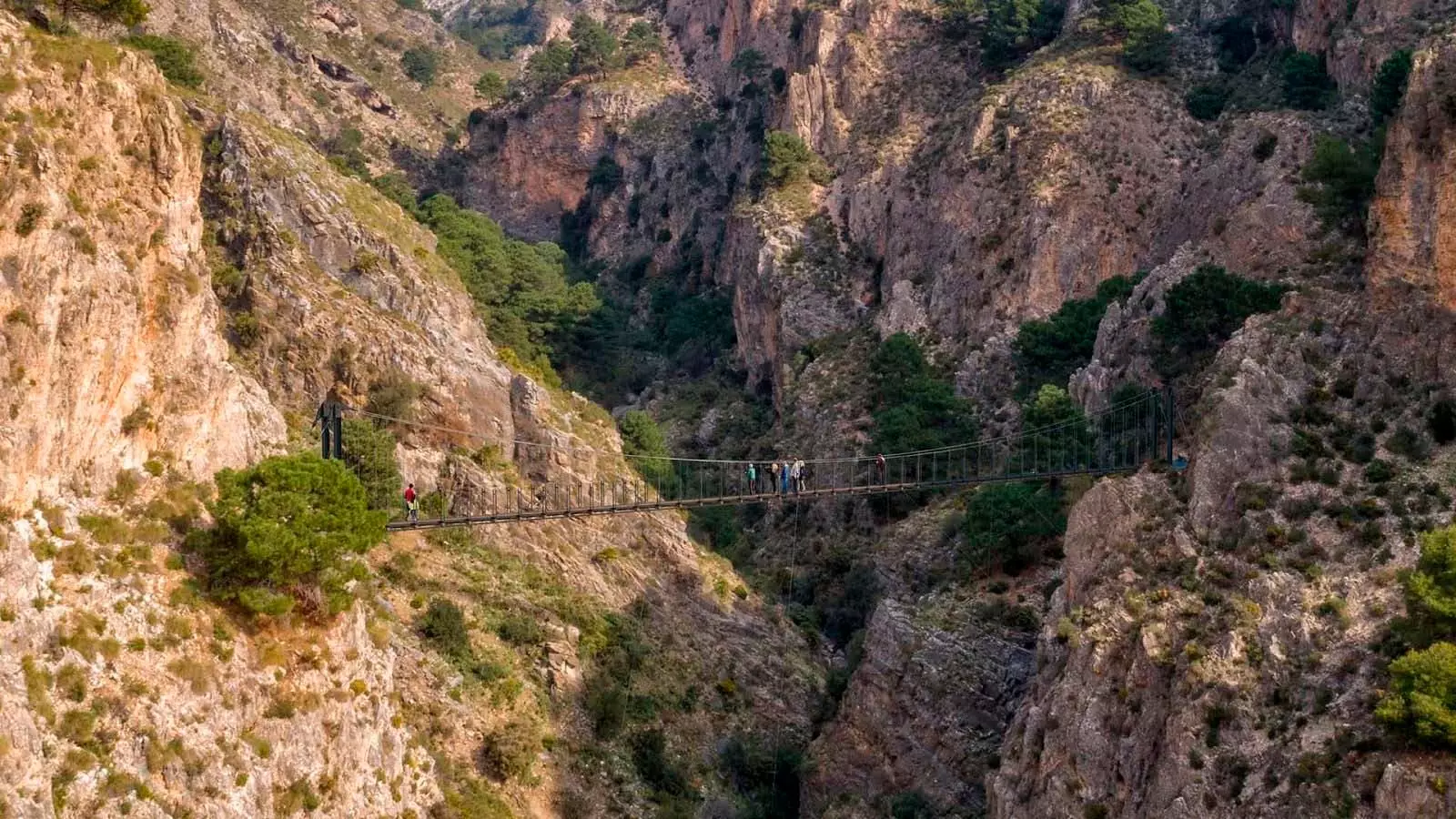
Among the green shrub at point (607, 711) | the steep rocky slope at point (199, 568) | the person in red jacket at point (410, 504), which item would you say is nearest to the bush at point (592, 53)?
the steep rocky slope at point (199, 568)

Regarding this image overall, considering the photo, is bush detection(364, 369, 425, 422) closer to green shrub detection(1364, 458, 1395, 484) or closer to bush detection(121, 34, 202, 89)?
A: bush detection(121, 34, 202, 89)

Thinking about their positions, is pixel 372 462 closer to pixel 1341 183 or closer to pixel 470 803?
pixel 470 803

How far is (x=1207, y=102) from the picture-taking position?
69.0 meters

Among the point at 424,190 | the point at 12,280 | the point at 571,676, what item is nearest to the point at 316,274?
the point at 571,676

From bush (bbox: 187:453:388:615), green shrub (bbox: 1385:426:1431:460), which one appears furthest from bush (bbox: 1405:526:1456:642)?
bush (bbox: 187:453:388:615)

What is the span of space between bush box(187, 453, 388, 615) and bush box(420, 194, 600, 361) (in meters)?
29.1

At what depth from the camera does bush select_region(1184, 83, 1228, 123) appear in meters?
68.9

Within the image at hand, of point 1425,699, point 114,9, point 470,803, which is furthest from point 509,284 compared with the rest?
point 1425,699

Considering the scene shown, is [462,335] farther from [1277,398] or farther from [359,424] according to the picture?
[1277,398]

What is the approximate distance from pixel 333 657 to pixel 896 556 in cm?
2394

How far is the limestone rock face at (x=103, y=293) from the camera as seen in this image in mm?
34250

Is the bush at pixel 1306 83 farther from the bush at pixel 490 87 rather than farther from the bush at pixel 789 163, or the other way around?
the bush at pixel 490 87

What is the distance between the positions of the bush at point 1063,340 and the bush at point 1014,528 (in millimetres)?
8967

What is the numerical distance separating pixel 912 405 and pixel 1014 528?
11.0m
